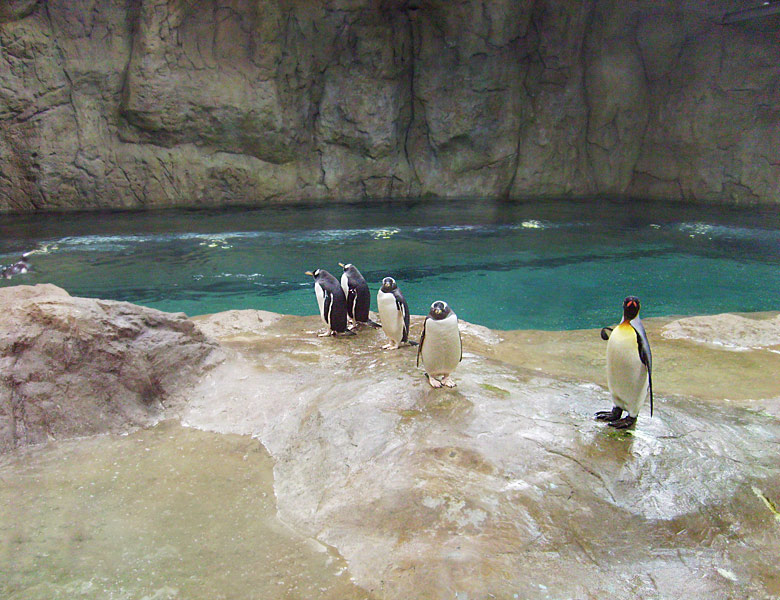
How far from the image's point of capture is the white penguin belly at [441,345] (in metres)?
3.31

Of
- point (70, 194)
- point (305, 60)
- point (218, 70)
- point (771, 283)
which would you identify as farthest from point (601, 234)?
point (70, 194)

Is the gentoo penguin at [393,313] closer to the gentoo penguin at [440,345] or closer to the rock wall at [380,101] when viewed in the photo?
the gentoo penguin at [440,345]

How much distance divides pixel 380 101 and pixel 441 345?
10862 mm

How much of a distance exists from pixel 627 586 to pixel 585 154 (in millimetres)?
14044

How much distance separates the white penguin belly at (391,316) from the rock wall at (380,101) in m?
8.99

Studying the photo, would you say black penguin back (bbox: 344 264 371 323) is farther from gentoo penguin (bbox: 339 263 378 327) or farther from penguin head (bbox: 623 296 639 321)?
penguin head (bbox: 623 296 639 321)

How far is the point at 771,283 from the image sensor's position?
8.23m

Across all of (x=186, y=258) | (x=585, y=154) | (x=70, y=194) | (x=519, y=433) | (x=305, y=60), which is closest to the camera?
(x=519, y=433)

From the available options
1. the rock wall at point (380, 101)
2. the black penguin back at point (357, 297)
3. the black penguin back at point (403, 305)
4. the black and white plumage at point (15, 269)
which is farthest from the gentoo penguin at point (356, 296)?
the rock wall at point (380, 101)

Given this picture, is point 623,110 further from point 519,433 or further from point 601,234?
point 519,433

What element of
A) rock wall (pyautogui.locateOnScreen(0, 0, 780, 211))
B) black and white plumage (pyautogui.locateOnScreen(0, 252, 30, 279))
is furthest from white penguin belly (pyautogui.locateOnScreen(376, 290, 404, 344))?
rock wall (pyautogui.locateOnScreen(0, 0, 780, 211))

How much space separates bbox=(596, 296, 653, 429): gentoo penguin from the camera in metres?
2.87

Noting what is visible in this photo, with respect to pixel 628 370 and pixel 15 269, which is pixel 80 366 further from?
pixel 15 269

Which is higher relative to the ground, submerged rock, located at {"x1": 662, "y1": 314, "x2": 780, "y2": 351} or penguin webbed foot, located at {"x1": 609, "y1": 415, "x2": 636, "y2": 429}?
penguin webbed foot, located at {"x1": 609, "y1": 415, "x2": 636, "y2": 429}
